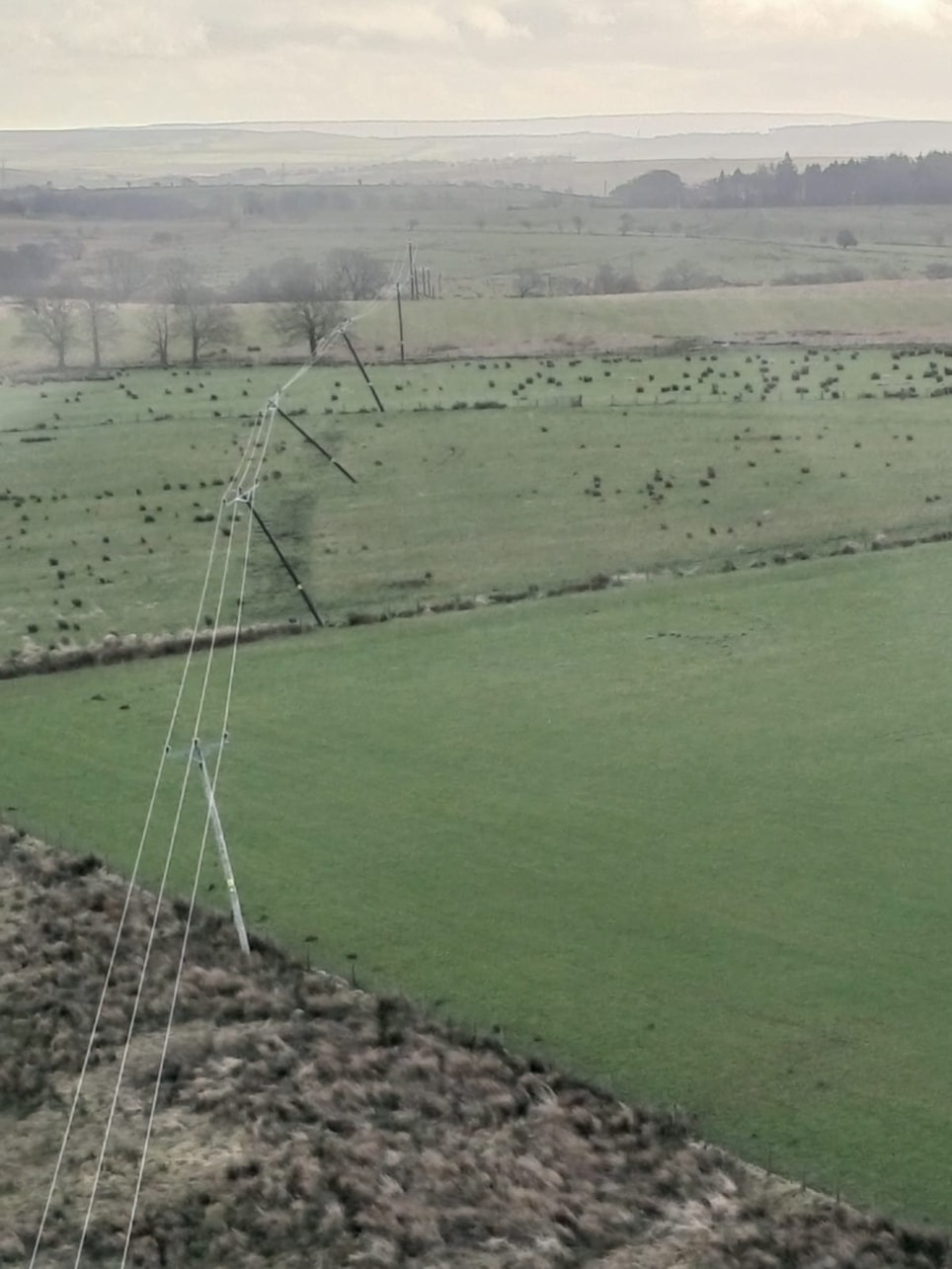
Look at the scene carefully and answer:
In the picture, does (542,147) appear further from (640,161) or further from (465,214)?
(465,214)

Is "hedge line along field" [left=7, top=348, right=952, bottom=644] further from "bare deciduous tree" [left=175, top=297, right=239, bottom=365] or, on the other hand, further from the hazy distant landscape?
"bare deciduous tree" [left=175, top=297, right=239, bottom=365]

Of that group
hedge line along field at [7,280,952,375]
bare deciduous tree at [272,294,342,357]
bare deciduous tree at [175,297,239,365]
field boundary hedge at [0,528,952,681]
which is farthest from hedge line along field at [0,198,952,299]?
field boundary hedge at [0,528,952,681]

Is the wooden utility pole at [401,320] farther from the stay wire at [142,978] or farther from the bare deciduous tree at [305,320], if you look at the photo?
the stay wire at [142,978]

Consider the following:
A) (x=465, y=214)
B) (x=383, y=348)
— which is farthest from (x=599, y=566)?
(x=465, y=214)

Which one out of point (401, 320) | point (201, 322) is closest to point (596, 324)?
point (401, 320)

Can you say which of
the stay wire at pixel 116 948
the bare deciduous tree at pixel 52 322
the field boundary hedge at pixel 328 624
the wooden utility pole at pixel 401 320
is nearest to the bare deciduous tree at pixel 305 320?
the wooden utility pole at pixel 401 320
